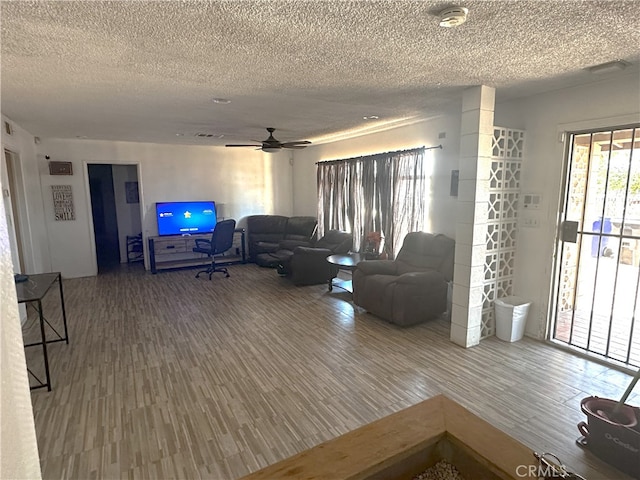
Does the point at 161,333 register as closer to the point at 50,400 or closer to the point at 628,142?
the point at 50,400

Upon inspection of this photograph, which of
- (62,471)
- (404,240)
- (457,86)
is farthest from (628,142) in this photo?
(62,471)

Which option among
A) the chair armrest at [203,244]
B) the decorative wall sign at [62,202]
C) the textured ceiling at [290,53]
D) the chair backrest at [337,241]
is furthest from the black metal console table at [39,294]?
the chair backrest at [337,241]

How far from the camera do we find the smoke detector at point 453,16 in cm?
176

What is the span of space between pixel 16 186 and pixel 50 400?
12.1ft

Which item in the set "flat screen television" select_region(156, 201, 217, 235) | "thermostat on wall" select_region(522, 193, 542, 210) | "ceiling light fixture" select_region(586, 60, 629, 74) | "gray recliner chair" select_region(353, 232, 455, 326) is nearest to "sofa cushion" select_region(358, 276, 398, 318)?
"gray recliner chair" select_region(353, 232, 455, 326)

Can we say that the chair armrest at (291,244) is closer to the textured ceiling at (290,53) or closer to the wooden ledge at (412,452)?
the textured ceiling at (290,53)

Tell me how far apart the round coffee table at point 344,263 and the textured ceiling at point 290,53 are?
Answer: 1.97m

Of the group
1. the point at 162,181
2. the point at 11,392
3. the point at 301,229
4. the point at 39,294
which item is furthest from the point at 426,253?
the point at 162,181

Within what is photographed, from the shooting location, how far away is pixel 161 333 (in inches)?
154

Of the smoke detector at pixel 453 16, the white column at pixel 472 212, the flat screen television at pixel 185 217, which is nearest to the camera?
the smoke detector at pixel 453 16

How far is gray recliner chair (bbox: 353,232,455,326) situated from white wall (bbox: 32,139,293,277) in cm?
399

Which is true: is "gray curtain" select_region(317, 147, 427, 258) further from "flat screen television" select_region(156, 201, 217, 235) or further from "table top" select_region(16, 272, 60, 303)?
"table top" select_region(16, 272, 60, 303)

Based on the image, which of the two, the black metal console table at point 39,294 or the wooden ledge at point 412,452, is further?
the black metal console table at point 39,294

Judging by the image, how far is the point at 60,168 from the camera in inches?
241
